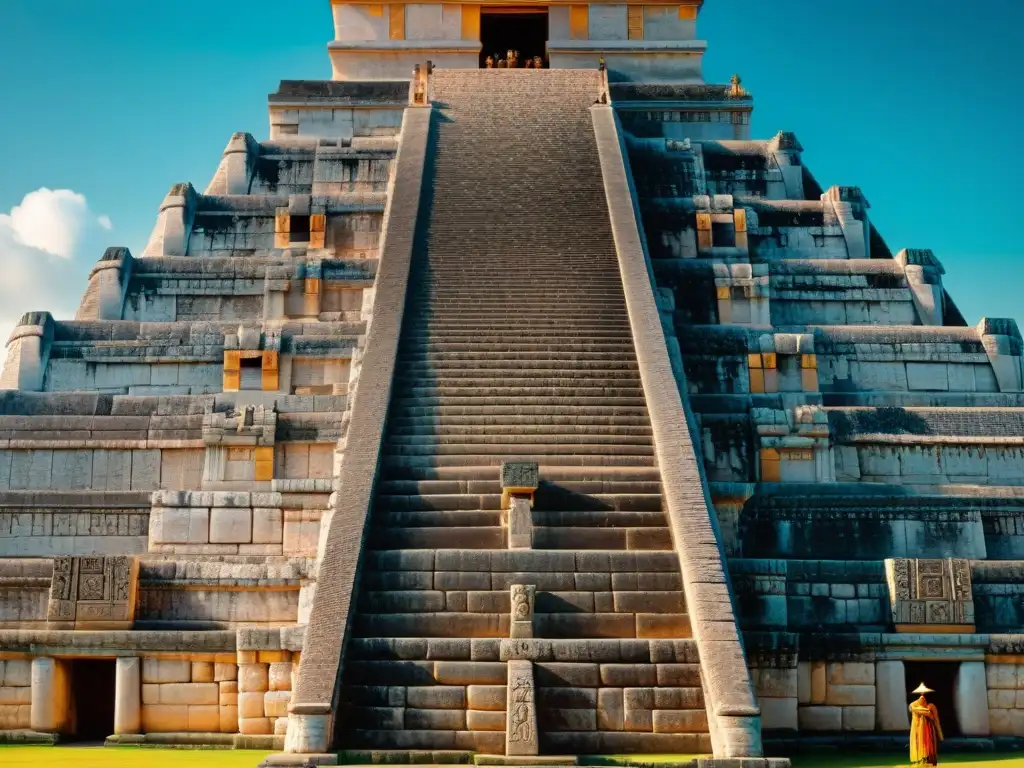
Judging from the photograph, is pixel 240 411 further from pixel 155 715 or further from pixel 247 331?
pixel 155 715

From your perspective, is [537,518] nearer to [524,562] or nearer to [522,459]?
[524,562]

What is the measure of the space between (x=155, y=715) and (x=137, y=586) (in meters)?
1.37

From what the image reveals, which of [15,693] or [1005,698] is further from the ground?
[15,693]

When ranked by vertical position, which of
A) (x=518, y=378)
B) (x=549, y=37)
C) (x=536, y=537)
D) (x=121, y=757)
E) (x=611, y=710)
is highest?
(x=549, y=37)

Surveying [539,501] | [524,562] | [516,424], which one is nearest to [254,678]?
[524,562]

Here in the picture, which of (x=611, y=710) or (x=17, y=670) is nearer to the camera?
(x=611, y=710)

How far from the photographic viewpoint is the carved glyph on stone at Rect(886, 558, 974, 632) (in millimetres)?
13523

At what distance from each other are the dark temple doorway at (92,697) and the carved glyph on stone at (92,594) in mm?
502

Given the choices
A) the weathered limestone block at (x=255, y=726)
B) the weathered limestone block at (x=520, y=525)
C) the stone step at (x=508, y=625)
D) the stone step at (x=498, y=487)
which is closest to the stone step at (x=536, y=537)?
the weathered limestone block at (x=520, y=525)

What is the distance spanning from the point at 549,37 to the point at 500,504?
18.0 meters

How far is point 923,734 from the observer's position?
1174cm

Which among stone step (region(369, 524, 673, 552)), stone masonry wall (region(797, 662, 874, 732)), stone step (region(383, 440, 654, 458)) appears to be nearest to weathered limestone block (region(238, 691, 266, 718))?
stone step (region(369, 524, 673, 552))

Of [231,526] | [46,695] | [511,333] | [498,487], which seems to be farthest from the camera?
[511,333]

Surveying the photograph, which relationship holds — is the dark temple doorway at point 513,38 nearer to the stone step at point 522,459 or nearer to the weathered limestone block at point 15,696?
the stone step at point 522,459
